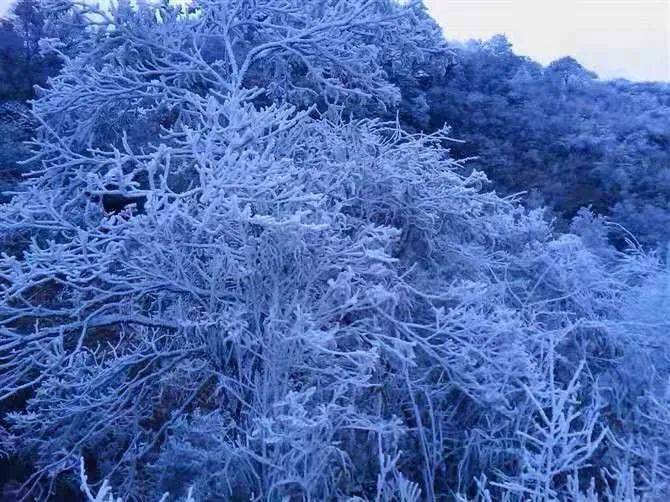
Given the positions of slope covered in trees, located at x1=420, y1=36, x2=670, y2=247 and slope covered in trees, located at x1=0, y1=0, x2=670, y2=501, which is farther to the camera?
slope covered in trees, located at x1=420, y1=36, x2=670, y2=247

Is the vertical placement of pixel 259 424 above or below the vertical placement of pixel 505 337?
below

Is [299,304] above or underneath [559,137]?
above

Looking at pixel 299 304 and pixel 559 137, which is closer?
pixel 299 304

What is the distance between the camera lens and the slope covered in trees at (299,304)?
13.6ft

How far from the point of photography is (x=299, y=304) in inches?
167

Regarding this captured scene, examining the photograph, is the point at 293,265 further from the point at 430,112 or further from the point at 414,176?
the point at 430,112

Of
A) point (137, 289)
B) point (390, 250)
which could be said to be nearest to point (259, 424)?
point (137, 289)

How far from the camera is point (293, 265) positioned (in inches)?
177

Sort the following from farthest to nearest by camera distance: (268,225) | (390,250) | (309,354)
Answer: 1. (390,250)
2. (309,354)
3. (268,225)

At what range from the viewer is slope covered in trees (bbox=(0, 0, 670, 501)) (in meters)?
4.14

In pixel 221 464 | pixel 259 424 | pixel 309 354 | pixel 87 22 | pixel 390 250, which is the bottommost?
pixel 221 464

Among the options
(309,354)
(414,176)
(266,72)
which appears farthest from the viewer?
(266,72)

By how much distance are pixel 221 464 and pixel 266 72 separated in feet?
13.5

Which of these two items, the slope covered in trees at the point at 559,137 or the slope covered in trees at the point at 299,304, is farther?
the slope covered in trees at the point at 559,137
